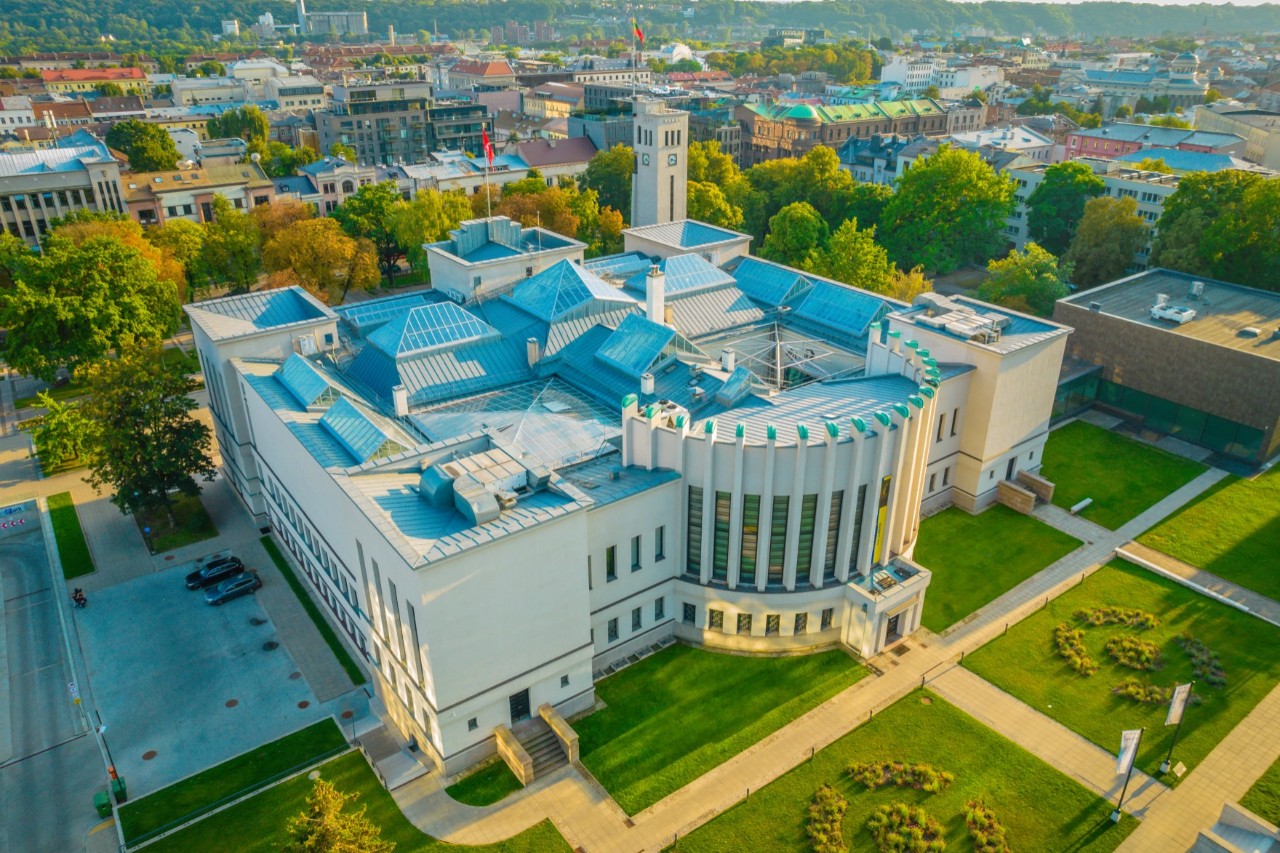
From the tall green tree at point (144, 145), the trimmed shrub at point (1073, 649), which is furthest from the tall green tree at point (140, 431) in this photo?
the tall green tree at point (144, 145)

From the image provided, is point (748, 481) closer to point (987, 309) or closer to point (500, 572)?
point (500, 572)

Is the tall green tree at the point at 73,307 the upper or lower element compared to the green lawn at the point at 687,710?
upper

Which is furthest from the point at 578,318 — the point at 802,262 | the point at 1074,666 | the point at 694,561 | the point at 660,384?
the point at 802,262

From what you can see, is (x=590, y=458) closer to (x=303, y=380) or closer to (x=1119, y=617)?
(x=303, y=380)

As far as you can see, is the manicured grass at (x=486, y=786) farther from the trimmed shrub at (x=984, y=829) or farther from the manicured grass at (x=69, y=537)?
the manicured grass at (x=69, y=537)

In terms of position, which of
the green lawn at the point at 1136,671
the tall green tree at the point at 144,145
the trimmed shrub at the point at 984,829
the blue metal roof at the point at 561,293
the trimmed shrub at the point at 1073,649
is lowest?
the trimmed shrub at the point at 984,829
